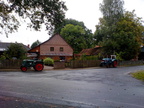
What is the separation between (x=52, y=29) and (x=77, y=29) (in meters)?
46.2

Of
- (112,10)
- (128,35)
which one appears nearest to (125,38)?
(128,35)

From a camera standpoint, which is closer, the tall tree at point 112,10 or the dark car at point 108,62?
the dark car at point 108,62

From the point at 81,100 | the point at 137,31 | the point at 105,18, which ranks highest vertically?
the point at 105,18

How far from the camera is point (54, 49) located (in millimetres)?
45188

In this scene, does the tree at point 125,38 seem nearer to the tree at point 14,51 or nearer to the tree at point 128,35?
the tree at point 128,35

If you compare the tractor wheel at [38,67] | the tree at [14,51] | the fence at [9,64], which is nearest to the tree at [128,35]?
the tree at [14,51]

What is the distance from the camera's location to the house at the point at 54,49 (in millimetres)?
43684

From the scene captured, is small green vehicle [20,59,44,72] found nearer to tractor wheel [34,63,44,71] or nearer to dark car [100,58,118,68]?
tractor wheel [34,63,44,71]

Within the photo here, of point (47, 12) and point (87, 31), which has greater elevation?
point (87, 31)

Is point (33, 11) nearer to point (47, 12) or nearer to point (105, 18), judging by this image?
point (47, 12)

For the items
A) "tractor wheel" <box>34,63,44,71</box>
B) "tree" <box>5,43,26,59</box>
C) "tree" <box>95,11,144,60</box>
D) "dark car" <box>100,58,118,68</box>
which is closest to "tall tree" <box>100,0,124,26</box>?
"tree" <box>95,11,144,60</box>

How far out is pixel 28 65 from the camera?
19891 mm

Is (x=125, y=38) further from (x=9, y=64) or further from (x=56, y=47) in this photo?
(x=9, y=64)

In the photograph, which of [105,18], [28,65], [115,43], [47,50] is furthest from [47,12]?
[47,50]
